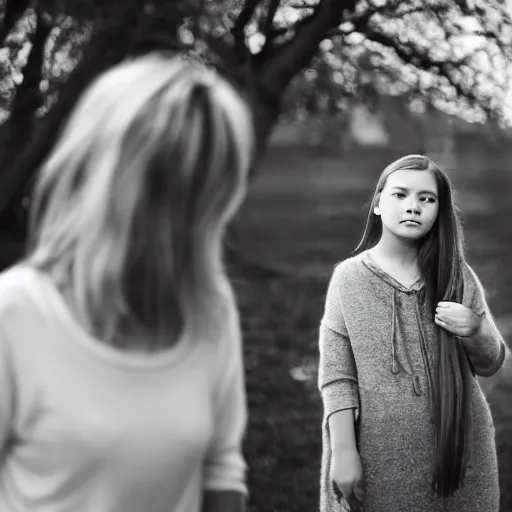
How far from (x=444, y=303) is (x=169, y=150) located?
1.26 m

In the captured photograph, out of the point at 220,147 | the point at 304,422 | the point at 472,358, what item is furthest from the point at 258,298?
the point at 220,147

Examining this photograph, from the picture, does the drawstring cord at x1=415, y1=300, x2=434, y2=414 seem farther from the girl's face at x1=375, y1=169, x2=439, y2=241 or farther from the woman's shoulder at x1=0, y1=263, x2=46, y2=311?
the woman's shoulder at x1=0, y1=263, x2=46, y2=311

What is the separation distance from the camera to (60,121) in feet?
16.5

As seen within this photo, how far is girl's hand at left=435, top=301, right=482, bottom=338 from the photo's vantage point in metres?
2.17

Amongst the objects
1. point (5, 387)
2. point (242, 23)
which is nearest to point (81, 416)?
point (5, 387)

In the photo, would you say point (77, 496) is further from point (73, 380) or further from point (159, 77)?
point (159, 77)

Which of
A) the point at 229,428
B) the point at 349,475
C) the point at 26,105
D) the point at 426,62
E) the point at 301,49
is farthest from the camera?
the point at 426,62

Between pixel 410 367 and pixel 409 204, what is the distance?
1.23 feet

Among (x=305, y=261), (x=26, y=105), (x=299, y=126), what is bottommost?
(x=305, y=261)

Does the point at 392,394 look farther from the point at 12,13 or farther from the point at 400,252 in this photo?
the point at 12,13

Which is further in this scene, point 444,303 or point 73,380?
point 444,303

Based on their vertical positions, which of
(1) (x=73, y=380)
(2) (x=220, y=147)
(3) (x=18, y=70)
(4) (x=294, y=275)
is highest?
(2) (x=220, y=147)

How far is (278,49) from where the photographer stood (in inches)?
252

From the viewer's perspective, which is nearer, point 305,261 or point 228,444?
point 228,444
